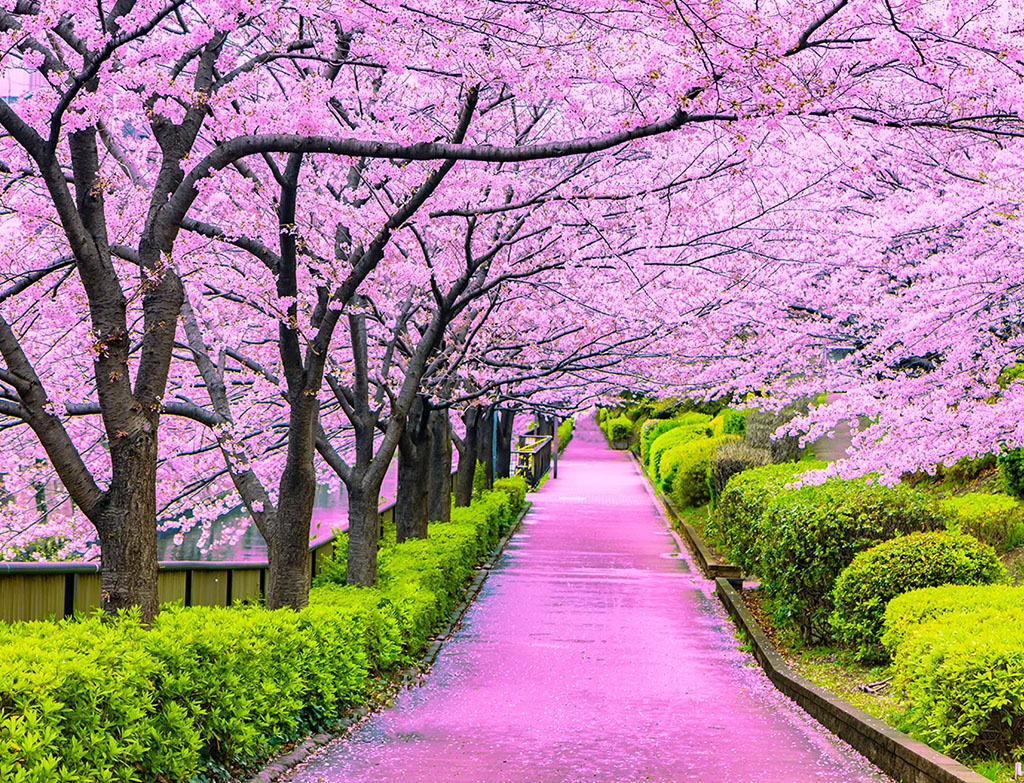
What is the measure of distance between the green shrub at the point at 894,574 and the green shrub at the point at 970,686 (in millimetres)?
2127

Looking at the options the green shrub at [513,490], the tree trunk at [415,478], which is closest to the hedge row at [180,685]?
the tree trunk at [415,478]

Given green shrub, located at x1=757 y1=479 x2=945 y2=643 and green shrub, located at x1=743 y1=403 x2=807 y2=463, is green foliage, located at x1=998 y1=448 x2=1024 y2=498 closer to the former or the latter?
green shrub, located at x1=757 y1=479 x2=945 y2=643

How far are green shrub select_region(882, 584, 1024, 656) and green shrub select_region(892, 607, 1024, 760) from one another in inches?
23.0

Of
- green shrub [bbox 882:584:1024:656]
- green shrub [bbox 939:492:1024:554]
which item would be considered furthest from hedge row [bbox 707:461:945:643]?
green shrub [bbox 939:492:1024:554]

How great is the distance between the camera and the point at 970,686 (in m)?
A: 6.35

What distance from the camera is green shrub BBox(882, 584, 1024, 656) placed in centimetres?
793

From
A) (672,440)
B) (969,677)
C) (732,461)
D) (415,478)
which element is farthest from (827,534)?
(672,440)

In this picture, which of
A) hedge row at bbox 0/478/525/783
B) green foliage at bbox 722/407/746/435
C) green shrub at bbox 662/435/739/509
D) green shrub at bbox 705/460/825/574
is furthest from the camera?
green foliage at bbox 722/407/746/435

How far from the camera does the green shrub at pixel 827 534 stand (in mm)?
10805

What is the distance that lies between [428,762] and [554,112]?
7.17 meters

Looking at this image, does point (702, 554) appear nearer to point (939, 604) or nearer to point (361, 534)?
point (361, 534)

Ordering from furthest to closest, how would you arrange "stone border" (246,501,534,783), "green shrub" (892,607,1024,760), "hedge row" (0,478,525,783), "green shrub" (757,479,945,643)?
"green shrub" (757,479,945,643), "stone border" (246,501,534,783), "green shrub" (892,607,1024,760), "hedge row" (0,478,525,783)

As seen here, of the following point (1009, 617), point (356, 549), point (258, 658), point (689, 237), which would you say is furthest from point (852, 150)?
point (258, 658)

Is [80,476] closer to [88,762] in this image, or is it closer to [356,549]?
[88,762]
